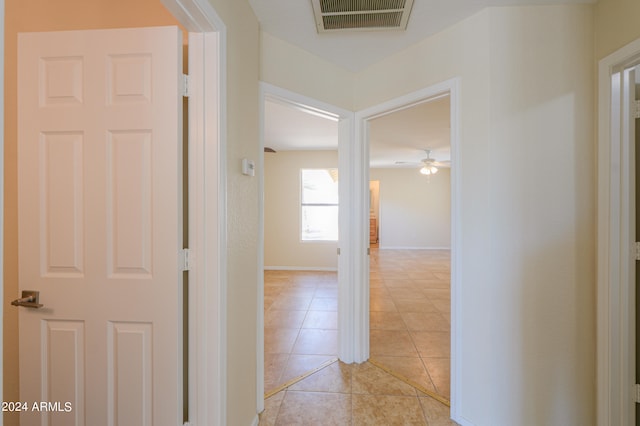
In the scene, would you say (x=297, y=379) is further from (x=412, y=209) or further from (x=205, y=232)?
(x=412, y=209)

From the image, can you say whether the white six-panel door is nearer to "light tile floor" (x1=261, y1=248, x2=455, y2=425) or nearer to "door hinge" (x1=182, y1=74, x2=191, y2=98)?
"door hinge" (x1=182, y1=74, x2=191, y2=98)

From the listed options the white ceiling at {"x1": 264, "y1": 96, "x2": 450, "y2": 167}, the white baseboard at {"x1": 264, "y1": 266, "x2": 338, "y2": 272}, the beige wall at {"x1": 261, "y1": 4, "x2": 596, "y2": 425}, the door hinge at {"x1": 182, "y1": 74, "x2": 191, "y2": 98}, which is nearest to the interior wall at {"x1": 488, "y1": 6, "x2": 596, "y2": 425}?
the beige wall at {"x1": 261, "y1": 4, "x2": 596, "y2": 425}

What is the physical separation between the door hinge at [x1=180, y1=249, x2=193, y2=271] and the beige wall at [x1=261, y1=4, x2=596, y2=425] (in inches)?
64.7

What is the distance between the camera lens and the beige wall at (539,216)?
1644mm

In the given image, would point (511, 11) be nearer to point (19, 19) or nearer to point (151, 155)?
point (151, 155)

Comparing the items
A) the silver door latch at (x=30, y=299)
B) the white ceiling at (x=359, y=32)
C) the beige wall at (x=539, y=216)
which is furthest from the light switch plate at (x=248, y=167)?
the beige wall at (x=539, y=216)

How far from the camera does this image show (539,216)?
1.65 meters

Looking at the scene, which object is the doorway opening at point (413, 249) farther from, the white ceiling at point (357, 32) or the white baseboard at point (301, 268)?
the white baseboard at point (301, 268)

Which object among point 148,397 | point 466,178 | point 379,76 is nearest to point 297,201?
point 379,76

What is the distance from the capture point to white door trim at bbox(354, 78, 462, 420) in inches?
70.9

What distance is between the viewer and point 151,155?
1311 millimetres

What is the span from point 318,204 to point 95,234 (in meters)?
5.00

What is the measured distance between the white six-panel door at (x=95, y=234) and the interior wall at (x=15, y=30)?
0.17m

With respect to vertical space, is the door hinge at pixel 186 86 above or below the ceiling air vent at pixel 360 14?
below
